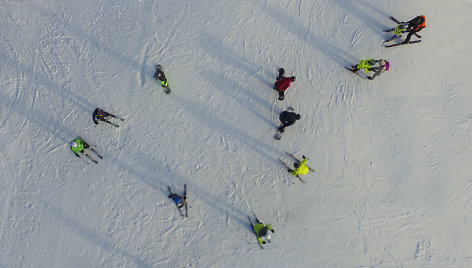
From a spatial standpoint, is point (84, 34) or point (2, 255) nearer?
point (2, 255)

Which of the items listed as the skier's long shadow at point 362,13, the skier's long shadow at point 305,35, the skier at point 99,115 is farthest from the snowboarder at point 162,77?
the skier's long shadow at point 362,13

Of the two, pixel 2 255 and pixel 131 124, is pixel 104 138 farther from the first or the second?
pixel 2 255

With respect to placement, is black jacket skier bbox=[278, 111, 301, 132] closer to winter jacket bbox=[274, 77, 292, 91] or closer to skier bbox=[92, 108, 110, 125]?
winter jacket bbox=[274, 77, 292, 91]

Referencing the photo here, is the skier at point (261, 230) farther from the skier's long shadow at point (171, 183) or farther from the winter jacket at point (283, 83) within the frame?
the winter jacket at point (283, 83)

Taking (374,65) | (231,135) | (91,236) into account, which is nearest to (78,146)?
(91,236)

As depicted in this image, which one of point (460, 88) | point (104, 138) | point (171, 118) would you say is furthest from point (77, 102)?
point (460, 88)

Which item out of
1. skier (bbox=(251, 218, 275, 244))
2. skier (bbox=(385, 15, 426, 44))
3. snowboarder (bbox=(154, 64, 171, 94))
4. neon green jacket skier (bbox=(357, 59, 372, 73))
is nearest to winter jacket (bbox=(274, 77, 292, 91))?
neon green jacket skier (bbox=(357, 59, 372, 73))

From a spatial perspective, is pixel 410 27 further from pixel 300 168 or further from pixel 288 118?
pixel 300 168
